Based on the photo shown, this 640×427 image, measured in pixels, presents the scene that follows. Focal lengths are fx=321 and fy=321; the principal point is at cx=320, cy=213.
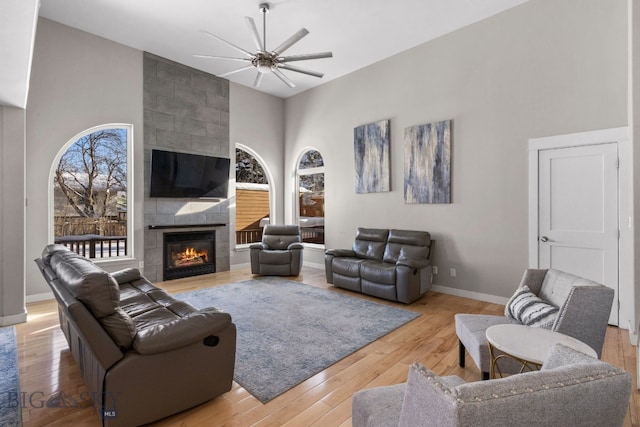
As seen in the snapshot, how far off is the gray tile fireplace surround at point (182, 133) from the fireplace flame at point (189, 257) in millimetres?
254

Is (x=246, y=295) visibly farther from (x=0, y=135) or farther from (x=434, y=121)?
(x=434, y=121)

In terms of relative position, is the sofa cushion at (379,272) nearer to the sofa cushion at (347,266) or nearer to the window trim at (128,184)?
the sofa cushion at (347,266)

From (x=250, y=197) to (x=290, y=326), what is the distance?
4199 millimetres

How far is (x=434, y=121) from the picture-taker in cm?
484

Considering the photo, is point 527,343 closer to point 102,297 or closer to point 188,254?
point 102,297

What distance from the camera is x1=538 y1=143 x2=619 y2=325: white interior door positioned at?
340cm

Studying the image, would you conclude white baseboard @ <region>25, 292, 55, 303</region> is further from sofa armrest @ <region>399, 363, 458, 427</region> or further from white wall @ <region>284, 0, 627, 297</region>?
sofa armrest @ <region>399, 363, 458, 427</region>

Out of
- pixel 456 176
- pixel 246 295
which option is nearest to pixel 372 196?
pixel 456 176

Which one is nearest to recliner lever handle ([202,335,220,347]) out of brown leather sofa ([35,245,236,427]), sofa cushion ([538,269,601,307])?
brown leather sofa ([35,245,236,427])

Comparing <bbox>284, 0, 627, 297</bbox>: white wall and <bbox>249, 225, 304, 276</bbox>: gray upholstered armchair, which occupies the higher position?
<bbox>284, 0, 627, 297</bbox>: white wall

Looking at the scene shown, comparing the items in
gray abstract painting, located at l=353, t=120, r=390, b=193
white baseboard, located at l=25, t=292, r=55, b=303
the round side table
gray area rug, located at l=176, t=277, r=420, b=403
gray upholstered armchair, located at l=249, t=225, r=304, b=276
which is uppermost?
gray abstract painting, located at l=353, t=120, r=390, b=193

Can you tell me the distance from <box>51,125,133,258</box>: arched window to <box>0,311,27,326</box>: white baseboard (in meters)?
1.41

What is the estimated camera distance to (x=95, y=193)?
16.6 feet

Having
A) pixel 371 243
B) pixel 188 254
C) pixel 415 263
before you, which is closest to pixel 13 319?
pixel 188 254
